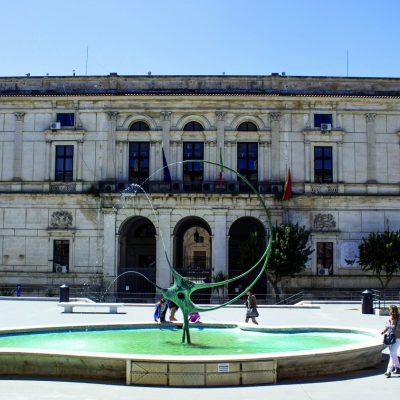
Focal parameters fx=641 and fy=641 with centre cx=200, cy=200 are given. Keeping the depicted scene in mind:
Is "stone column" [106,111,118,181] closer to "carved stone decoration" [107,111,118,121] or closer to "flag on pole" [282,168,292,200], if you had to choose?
"carved stone decoration" [107,111,118,121]

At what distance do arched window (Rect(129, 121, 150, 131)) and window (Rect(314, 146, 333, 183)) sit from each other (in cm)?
1235

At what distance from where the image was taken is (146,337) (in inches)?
774

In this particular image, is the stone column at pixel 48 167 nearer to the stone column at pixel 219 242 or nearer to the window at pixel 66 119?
the window at pixel 66 119

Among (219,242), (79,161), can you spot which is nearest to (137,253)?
(219,242)

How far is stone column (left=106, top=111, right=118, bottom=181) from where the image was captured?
45625mm

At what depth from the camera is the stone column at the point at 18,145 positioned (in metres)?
46.1

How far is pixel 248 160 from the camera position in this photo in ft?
150

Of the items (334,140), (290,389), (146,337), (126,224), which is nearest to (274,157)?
(334,140)

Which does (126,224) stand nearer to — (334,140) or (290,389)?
(334,140)

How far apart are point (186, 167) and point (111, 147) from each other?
554 centimetres

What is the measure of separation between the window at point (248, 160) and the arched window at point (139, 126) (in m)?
6.75

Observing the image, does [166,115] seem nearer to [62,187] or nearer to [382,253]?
[62,187]

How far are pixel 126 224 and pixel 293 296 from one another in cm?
1298

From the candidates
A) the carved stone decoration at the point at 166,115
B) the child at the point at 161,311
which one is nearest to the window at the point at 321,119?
the carved stone decoration at the point at 166,115
